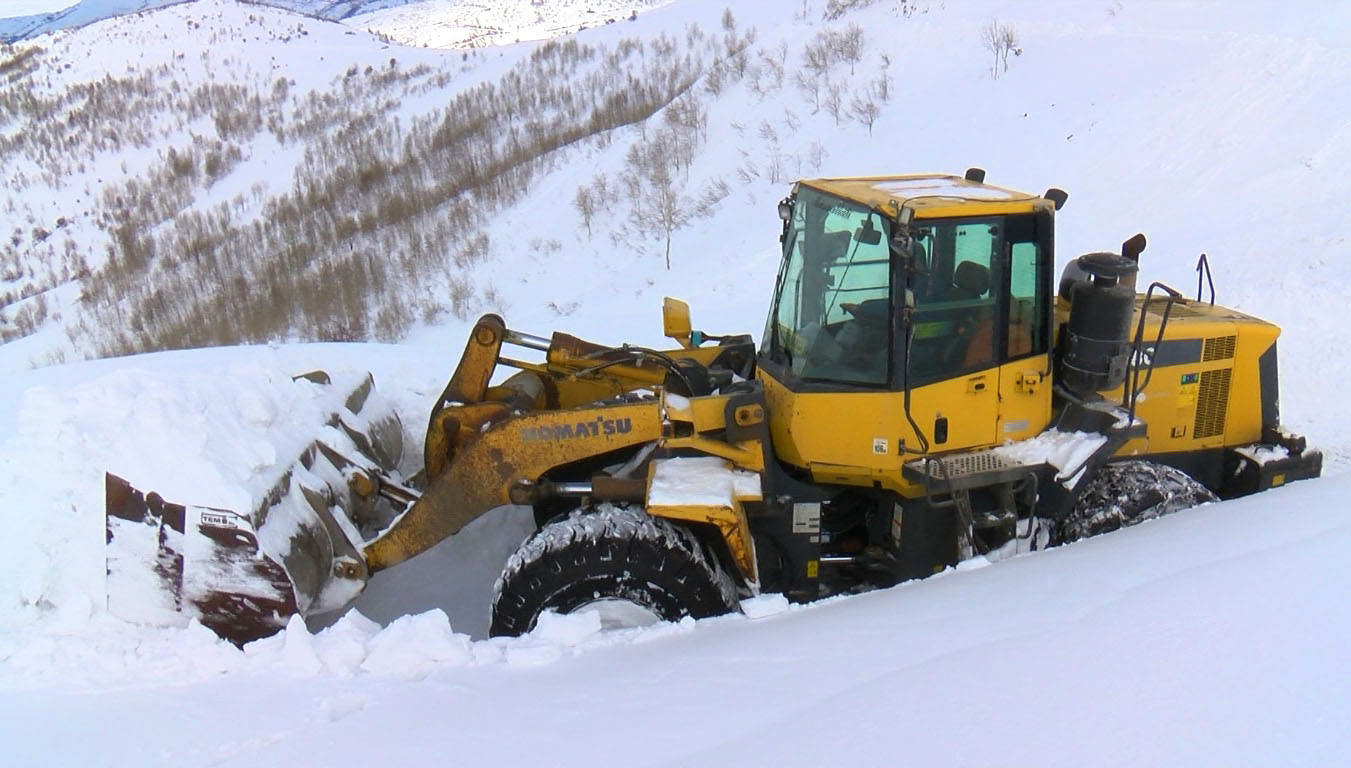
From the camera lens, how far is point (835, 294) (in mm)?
4148

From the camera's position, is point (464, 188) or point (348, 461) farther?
point (464, 188)

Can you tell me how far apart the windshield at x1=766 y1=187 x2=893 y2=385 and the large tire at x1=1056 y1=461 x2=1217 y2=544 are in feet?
Result: 4.35

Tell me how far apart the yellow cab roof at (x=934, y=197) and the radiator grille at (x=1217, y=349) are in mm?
1295

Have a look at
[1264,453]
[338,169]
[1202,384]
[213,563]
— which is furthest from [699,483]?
[338,169]

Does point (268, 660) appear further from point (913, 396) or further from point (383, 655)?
point (913, 396)

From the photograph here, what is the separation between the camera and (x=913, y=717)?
105 inches

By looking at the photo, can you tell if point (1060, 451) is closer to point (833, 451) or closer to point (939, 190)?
point (833, 451)

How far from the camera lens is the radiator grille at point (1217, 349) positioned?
4.71 meters

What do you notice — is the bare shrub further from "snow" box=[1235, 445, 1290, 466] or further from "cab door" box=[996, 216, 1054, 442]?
"cab door" box=[996, 216, 1054, 442]

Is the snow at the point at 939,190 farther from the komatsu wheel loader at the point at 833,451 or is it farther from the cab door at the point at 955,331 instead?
the cab door at the point at 955,331

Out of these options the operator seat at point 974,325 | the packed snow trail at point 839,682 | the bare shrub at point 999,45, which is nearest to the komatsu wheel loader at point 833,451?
the operator seat at point 974,325

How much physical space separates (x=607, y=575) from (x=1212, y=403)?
10.5 feet

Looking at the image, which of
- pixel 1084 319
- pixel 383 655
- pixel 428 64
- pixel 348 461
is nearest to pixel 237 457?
pixel 348 461

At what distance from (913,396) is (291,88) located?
29.3m
